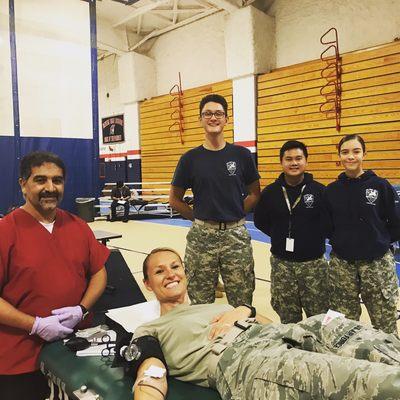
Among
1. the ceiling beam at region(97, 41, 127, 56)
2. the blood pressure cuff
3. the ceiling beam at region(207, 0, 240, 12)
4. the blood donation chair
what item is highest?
the ceiling beam at region(97, 41, 127, 56)

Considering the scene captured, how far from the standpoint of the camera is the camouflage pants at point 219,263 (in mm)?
2697

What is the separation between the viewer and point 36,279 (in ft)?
6.44

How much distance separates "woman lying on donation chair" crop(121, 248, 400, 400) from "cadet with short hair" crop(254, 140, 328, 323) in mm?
735

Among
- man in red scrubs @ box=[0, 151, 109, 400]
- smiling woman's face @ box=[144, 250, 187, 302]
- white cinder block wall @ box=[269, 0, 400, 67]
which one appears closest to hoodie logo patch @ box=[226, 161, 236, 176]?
smiling woman's face @ box=[144, 250, 187, 302]

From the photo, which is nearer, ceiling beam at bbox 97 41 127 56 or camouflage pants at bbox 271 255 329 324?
camouflage pants at bbox 271 255 329 324

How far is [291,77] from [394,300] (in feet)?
24.6

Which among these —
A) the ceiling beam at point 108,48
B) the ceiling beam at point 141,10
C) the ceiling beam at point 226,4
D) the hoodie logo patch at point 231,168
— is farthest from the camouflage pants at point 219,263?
the ceiling beam at point 108,48

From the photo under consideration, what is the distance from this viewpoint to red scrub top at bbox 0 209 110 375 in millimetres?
1916

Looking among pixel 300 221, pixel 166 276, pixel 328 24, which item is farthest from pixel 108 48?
pixel 166 276

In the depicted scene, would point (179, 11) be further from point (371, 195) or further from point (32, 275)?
point (32, 275)

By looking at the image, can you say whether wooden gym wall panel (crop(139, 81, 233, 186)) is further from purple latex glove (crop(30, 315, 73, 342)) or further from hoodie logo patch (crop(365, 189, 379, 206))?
purple latex glove (crop(30, 315, 73, 342))

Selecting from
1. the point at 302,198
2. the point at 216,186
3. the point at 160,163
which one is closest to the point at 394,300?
the point at 302,198

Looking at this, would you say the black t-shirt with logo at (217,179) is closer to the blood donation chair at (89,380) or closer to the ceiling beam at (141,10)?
the blood donation chair at (89,380)

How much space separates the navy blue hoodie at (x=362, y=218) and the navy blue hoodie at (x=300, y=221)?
11cm
